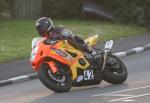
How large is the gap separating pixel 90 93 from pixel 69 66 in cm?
70

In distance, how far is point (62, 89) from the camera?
1307 centimetres

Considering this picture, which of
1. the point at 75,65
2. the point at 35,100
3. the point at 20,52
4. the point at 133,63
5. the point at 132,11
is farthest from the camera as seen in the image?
the point at 132,11

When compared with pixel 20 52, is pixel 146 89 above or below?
above

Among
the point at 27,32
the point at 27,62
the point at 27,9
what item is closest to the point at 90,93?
the point at 27,62

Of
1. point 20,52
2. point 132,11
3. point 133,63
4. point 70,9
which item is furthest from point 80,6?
point 133,63

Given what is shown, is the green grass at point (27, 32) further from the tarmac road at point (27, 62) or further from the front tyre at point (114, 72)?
the front tyre at point (114, 72)

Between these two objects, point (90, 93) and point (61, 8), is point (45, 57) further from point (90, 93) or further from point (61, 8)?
point (61, 8)

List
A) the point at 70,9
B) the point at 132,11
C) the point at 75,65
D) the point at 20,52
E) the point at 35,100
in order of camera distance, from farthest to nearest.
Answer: the point at 70,9 → the point at 132,11 → the point at 20,52 → the point at 75,65 → the point at 35,100

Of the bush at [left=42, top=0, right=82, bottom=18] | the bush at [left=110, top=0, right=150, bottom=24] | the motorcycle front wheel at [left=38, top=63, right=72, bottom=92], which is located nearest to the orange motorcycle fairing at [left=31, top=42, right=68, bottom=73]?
the motorcycle front wheel at [left=38, top=63, right=72, bottom=92]

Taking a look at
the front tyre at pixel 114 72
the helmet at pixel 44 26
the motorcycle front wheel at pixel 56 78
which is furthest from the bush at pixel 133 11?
A: the motorcycle front wheel at pixel 56 78

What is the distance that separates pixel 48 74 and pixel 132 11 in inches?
464

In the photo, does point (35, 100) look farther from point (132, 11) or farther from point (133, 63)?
point (132, 11)

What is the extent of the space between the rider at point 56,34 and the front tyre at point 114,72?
590 millimetres

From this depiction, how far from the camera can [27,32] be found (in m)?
22.3
